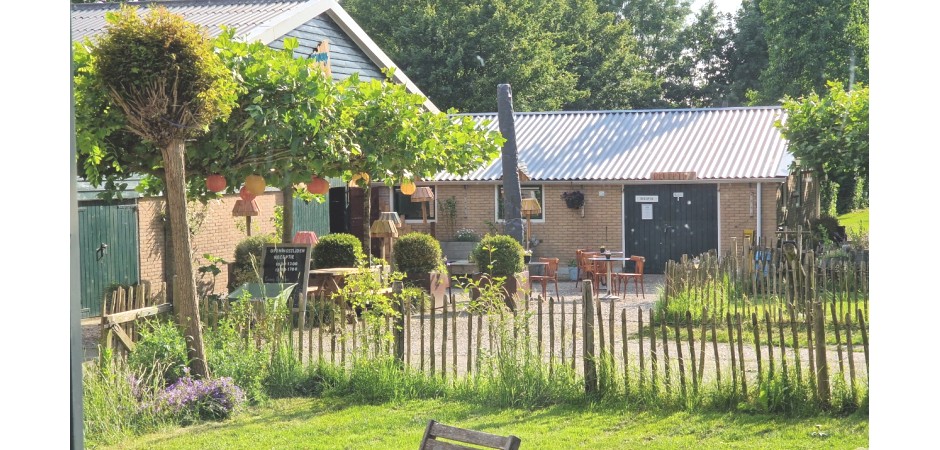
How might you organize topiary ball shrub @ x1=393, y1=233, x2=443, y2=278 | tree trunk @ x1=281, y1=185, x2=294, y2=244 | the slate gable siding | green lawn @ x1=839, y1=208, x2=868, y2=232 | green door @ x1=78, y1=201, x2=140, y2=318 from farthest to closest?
tree trunk @ x1=281, y1=185, x2=294, y2=244
the slate gable siding
green door @ x1=78, y1=201, x2=140, y2=318
topiary ball shrub @ x1=393, y1=233, x2=443, y2=278
green lawn @ x1=839, y1=208, x2=868, y2=232

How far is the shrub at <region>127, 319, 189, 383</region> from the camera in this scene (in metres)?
7.62

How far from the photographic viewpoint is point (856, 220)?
6.15m

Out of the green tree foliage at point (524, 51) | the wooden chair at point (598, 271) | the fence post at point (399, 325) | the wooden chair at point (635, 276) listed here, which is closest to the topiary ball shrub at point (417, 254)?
the fence post at point (399, 325)

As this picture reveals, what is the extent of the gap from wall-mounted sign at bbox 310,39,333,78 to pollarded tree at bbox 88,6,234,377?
139cm

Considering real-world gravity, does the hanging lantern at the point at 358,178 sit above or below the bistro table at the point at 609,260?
above

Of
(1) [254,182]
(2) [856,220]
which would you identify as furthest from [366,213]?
(2) [856,220]

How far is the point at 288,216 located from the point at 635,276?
4.51 metres

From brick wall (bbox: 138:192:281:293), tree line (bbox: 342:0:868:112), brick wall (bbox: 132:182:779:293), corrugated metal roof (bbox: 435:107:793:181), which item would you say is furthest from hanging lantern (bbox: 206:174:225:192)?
corrugated metal roof (bbox: 435:107:793:181)

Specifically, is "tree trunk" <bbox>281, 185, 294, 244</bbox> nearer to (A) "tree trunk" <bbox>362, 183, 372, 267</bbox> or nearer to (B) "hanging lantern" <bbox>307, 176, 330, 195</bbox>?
(B) "hanging lantern" <bbox>307, 176, 330, 195</bbox>

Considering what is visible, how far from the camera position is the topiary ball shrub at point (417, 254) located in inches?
302

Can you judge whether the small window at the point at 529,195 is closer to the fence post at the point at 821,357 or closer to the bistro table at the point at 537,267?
the bistro table at the point at 537,267

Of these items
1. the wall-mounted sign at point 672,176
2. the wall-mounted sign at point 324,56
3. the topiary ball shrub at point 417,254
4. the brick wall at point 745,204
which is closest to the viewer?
the brick wall at point 745,204

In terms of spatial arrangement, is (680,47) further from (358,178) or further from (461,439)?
(358,178)

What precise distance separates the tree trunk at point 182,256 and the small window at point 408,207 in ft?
4.70
